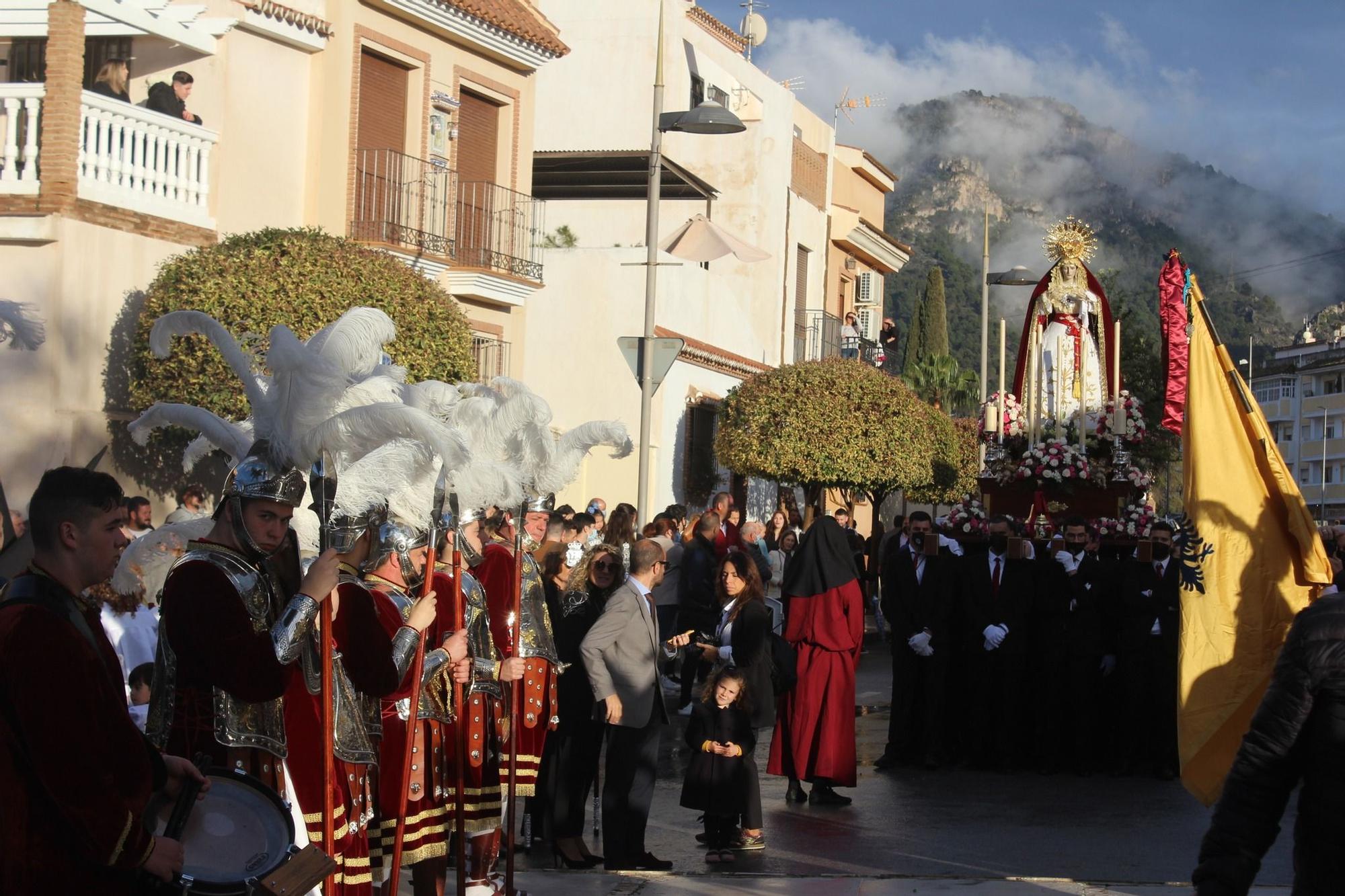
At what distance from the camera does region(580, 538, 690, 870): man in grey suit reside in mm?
8977

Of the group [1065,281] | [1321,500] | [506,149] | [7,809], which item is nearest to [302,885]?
[7,809]

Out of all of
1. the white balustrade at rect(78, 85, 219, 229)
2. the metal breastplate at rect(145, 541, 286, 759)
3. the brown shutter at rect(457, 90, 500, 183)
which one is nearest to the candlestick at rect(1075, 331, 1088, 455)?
the brown shutter at rect(457, 90, 500, 183)

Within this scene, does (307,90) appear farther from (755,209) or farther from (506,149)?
(755,209)

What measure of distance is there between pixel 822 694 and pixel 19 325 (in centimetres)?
589

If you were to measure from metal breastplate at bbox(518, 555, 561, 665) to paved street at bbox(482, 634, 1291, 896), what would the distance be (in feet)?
3.83

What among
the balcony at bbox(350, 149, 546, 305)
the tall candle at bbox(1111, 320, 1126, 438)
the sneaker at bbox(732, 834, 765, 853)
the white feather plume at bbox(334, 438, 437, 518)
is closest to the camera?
the white feather plume at bbox(334, 438, 437, 518)

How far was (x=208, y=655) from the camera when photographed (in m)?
5.18

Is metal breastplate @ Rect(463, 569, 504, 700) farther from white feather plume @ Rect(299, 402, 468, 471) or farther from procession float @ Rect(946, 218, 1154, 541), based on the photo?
procession float @ Rect(946, 218, 1154, 541)

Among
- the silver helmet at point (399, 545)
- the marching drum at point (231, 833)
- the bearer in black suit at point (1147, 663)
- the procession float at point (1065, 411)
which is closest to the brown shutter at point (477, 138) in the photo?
the procession float at point (1065, 411)

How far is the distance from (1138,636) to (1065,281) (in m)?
6.99

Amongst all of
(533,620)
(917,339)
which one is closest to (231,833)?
(533,620)

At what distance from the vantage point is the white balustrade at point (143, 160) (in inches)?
671

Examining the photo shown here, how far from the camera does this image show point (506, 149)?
24484 millimetres

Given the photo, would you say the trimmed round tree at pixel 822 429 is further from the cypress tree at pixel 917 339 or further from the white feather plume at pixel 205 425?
the cypress tree at pixel 917 339
